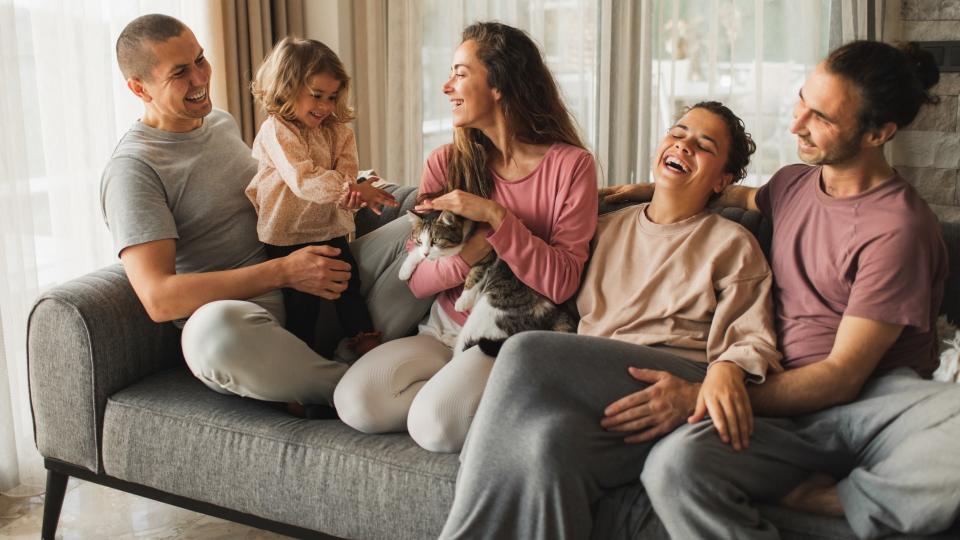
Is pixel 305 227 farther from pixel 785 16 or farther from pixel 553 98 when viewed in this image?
pixel 785 16

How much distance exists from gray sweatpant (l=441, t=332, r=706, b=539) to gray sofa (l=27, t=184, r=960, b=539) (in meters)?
0.18

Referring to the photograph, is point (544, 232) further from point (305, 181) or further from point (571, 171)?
point (305, 181)

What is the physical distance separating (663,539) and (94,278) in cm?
146

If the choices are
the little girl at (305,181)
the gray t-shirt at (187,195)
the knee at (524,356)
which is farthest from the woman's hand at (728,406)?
the gray t-shirt at (187,195)

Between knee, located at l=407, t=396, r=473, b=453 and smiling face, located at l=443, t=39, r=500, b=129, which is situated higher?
smiling face, located at l=443, t=39, r=500, b=129

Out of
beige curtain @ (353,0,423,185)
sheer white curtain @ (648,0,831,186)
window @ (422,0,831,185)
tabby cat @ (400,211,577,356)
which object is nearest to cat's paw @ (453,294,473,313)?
tabby cat @ (400,211,577,356)

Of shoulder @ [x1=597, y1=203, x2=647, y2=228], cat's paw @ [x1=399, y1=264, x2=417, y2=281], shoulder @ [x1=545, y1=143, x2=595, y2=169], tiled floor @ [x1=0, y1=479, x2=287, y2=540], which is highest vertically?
shoulder @ [x1=545, y1=143, x2=595, y2=169]

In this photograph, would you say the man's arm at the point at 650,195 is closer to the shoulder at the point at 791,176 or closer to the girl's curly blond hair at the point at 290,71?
the shoulder at the point at 791,176

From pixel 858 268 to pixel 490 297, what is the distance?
0.79 m

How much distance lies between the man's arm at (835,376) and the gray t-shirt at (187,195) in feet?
3.91

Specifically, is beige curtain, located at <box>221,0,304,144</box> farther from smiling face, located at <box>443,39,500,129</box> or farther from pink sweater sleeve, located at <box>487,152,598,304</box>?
pink sweater sleeve, located at <box>487,152,598,304</box>

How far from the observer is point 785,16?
3.23m

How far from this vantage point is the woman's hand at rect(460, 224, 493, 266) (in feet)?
7.10

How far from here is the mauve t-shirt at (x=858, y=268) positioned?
5.63 feet
